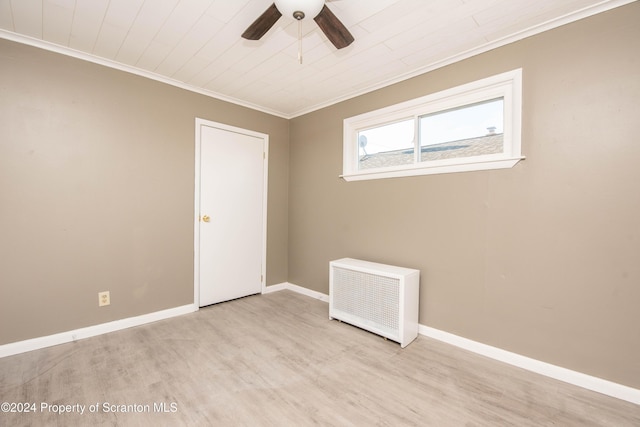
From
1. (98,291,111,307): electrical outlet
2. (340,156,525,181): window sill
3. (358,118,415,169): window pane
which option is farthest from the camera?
(358,118,415,169): window pane

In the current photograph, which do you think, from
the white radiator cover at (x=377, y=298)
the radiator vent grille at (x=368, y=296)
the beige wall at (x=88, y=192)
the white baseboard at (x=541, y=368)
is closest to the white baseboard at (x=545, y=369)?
the white baseboard at (x=541, y=368)

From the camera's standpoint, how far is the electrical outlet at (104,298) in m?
2.51

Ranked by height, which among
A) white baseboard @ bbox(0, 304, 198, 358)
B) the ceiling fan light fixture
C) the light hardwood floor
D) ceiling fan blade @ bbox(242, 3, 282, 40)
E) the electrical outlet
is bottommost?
the light hardwood floor

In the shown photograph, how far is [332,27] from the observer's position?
161 centimetres

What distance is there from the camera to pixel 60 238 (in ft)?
7.61

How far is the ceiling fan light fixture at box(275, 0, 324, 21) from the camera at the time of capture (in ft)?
4.63

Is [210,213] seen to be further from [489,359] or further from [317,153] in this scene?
[489,359]

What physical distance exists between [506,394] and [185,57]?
140 inches

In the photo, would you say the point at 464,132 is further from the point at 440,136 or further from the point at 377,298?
the point at 377,298

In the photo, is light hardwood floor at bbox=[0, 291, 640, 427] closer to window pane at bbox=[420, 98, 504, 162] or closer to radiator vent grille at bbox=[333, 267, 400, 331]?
radiator vent grille at bbox=[333, 267, 400, 331]

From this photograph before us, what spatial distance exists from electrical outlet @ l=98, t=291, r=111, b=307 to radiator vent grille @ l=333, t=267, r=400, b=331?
2161 mm

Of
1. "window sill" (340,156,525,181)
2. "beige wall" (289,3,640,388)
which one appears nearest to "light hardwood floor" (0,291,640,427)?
"beige wall" (289,3,640,388)

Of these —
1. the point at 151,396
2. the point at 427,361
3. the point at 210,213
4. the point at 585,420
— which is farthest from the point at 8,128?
the point at 585,420

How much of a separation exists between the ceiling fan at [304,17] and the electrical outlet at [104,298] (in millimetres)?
2554
